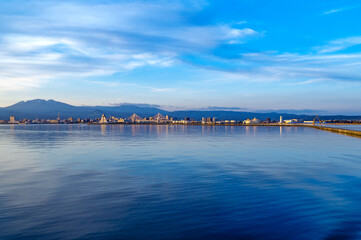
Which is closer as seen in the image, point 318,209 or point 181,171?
point 318,209

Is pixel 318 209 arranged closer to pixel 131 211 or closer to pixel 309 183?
pixel 309 183

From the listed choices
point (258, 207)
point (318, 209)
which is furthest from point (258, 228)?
point (318, 209)

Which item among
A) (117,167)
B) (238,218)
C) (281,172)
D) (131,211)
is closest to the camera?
(238,218)

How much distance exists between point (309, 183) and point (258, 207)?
6.91 metres

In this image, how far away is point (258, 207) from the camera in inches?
492

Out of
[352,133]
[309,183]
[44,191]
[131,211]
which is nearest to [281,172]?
[309,183]

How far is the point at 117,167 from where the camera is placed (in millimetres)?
24391

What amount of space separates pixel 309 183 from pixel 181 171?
28.9 feet

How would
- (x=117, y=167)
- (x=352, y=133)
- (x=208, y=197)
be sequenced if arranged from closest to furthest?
(x=208, y=197) → (x=117, y=167) → (x=352, y=133)

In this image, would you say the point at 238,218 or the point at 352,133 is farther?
the point at 352,133

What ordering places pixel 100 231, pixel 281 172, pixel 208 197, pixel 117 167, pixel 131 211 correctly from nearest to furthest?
pixel 100 231 → pixel 131 211 → pixel 208 197 → pixel 281 172 → pixel 117 167

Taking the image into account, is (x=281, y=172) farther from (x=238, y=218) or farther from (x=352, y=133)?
(x=352, y=133)

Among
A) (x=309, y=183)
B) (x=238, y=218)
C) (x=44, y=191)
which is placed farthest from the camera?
(x=309, y=183)

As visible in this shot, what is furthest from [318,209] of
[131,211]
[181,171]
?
[181,171]
